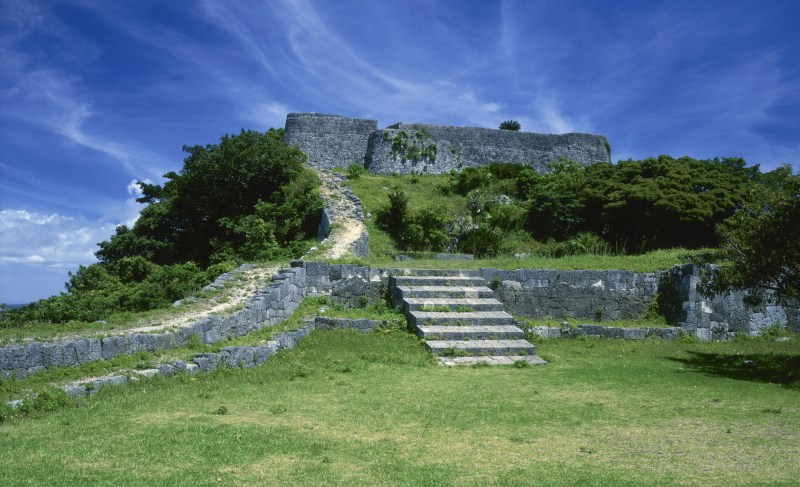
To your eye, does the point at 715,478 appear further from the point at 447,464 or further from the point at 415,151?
the point at 415,151

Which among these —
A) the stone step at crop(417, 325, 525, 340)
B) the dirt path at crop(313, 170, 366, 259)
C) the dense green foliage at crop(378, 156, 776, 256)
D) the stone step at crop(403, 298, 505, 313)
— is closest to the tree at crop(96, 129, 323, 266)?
the dirt path at crop(313, 170, 366, 259)

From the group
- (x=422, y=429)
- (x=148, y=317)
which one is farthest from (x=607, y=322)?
(x=148, y=317)

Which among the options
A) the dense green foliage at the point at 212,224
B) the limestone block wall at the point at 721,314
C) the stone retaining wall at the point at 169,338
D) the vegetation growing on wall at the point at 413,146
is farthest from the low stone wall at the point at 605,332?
the vegetation growing on wall at the point at 413,146

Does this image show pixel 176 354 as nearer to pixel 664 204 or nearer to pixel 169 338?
pixel 169 338

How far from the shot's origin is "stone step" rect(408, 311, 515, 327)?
40.8 feet

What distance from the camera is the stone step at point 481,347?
36.7ft

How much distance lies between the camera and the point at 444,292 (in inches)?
537

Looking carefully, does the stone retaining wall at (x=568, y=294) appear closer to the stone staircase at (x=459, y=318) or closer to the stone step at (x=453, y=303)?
the stone staircase at (x=459, y=318)

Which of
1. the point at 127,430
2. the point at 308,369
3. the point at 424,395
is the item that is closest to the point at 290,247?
the point at 308,369

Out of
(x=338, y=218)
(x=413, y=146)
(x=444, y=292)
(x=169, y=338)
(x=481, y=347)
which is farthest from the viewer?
(x=413, y=146)

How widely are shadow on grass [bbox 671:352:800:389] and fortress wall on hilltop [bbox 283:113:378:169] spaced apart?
82.8 feet

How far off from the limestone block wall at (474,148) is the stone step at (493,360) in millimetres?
21447

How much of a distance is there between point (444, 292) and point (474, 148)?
22.1 m

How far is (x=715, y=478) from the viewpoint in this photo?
15.6ft
